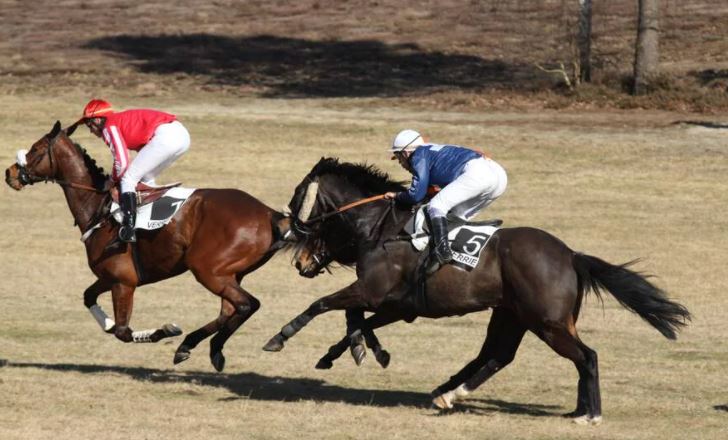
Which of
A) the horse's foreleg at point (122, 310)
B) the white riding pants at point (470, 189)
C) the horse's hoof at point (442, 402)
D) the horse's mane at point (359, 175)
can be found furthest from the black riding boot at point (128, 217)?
the horse's hoof at point (442, 402)

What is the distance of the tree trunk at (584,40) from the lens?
36.6 meters

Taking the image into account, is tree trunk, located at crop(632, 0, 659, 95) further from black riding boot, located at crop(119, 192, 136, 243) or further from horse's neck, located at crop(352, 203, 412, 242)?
horse's neck, located at crop(352, 203, 412, 242)

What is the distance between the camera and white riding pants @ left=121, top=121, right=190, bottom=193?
13.3 meters

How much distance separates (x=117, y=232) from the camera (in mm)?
13477

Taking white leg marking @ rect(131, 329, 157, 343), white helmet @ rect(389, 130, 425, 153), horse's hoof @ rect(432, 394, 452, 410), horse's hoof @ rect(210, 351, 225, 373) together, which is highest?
white helmet @ rect(389, 130, 425, 153)

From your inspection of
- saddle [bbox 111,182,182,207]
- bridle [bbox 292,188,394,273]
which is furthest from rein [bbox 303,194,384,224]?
saddle [bbox 111,182,182,207]

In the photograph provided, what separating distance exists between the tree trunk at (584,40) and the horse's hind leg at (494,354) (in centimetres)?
2518

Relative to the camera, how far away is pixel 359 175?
41.4ft

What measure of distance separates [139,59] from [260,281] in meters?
24.1

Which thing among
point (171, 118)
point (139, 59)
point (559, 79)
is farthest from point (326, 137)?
point (171, 118)

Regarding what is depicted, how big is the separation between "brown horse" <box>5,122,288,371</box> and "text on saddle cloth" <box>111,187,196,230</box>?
0.07 meters

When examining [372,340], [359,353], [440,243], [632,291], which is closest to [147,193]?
[372,340]

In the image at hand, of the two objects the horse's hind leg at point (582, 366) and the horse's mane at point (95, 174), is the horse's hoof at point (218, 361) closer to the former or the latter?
the horse's mane at point (95, 174)

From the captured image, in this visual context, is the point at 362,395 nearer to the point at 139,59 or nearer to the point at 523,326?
the point at 523,326
